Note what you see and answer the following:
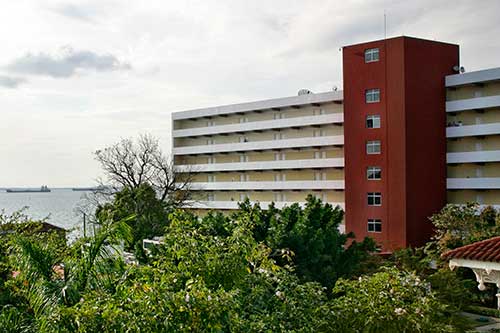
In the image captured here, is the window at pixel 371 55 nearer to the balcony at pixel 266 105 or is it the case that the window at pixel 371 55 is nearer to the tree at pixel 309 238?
the balcony at pixel 266 105

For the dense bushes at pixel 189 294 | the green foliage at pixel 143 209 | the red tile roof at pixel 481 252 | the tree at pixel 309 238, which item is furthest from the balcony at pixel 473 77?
the dense bushes at pixel 189 294

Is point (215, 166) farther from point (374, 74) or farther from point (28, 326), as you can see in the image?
point (28, 326)

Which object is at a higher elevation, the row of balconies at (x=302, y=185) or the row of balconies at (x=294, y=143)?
the row of balconies at (x=294, y=143)

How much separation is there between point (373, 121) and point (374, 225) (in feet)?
20.8

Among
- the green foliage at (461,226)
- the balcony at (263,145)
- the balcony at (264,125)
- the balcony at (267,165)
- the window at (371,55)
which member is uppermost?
the window at (371,55)

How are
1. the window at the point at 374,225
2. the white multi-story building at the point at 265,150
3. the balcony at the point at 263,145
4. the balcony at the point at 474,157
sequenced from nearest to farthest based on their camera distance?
the balcony at the point at 474,157 → the window at the point at 374,225 → the balcony at the point at 263,145 → the white multi-story building at the point at 265,150

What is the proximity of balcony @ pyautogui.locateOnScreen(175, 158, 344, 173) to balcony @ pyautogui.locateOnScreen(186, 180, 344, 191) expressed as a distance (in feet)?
3.64

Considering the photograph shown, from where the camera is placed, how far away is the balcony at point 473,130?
123ft

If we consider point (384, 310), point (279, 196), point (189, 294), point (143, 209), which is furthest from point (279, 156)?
point (189, 294)

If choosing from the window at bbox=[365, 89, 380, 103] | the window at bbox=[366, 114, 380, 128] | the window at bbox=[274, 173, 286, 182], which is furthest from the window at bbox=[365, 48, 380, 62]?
the window at bbox=[274, 173, 286, 182]

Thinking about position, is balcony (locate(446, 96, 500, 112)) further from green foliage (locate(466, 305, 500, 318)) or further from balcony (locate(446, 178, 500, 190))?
green foliage (locate(466, 305, 500, 318))

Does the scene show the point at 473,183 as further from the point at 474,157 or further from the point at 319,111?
the point at 319,111

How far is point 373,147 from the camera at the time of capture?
39781 millimetres

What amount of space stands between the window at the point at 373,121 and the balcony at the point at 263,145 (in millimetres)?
4865
